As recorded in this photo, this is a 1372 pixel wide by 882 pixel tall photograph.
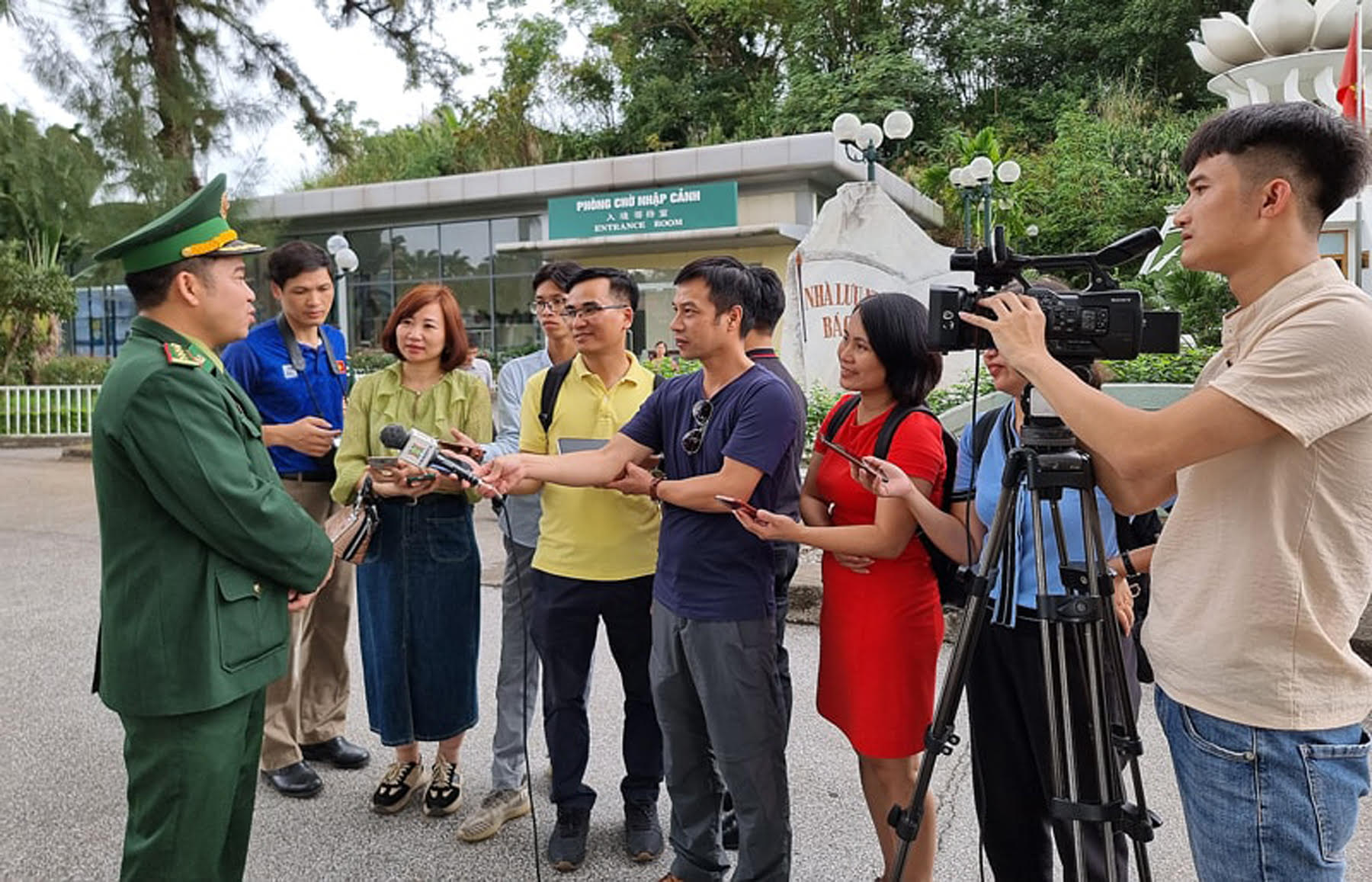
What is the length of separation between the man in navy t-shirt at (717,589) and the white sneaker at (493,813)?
745mm

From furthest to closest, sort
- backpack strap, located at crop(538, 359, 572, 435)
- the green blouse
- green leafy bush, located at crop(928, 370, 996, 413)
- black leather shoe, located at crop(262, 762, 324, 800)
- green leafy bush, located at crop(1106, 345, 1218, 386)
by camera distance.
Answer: green leafy bush, located at crop(928, 370, 996, 413) < green leafy bush, located at crop(1106, 345, 1218, 386) < black leather shoe, located at crop(262, 762, 324, 800) < the green blouse < backpack strap, located at crop(538, 359, 572, 435)

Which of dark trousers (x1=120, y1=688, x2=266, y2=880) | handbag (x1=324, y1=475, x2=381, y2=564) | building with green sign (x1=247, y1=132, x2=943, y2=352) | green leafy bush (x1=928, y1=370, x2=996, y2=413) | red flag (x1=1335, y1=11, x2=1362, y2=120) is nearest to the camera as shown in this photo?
dark trousers (x1=120, y1=688, x2=266, y2=880)

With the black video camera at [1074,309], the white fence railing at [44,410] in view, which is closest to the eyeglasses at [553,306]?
the black video camera at [1074,309]

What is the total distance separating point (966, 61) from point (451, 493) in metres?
25.9

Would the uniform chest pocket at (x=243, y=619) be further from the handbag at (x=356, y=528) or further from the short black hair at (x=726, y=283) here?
the short black hair at (x=726, y=283)

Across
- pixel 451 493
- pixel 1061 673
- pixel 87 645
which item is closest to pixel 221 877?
pixel 451 493

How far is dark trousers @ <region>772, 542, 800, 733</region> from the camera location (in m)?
2.67

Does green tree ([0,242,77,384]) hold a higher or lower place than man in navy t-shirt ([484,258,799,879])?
higher

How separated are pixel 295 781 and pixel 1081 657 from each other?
9.01 feet

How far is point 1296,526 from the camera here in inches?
55.0

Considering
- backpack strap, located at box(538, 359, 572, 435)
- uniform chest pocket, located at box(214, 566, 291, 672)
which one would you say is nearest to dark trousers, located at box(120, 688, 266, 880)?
uniform chest pocket, located at box(214, 566, 291, 672)

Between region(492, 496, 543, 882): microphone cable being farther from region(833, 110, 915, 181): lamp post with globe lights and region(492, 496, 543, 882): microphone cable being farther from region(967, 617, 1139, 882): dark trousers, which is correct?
region(833, 110, 915, 181): lamp post with globe lights

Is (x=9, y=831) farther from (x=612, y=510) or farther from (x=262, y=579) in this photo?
(x=612, y=510)

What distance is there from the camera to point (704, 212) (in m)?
14.9
